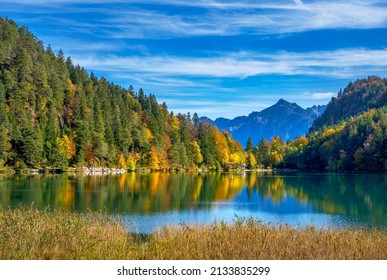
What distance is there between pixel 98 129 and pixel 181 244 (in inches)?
4851

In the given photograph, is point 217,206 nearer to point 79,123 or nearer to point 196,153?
point 79,123

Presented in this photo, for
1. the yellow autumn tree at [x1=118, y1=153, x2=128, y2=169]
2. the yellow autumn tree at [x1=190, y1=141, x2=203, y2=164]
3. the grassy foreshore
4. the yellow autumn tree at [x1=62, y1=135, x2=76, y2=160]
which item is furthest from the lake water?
the yellow autumn tree at [x1=190, y1=141, x2=203, y2=164]

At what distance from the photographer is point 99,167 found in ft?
429

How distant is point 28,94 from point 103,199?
8297 cm

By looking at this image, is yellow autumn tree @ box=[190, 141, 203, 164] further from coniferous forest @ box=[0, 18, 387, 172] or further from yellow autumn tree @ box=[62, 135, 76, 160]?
yellow autumn tree @ box=[62, 135, 76, 160]

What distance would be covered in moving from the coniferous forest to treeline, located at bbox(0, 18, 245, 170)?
24 centimetres

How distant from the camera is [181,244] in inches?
757

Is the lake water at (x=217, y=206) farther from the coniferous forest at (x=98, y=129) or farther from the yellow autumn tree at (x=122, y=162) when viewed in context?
the yellow autumn tree at (x=122, y=162)

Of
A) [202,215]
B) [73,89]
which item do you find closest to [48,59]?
[73,89]

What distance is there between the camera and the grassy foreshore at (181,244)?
17484 mm

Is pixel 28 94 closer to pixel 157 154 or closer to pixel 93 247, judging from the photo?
pixel 157 154

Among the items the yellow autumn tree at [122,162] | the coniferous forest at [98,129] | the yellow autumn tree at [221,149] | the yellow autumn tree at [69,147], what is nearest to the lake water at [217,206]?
the coniferous forest at [98,129]

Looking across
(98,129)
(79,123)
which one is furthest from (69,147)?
(98,129)

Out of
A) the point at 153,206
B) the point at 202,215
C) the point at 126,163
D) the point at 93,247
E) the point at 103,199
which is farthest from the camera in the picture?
the point at 126,163
